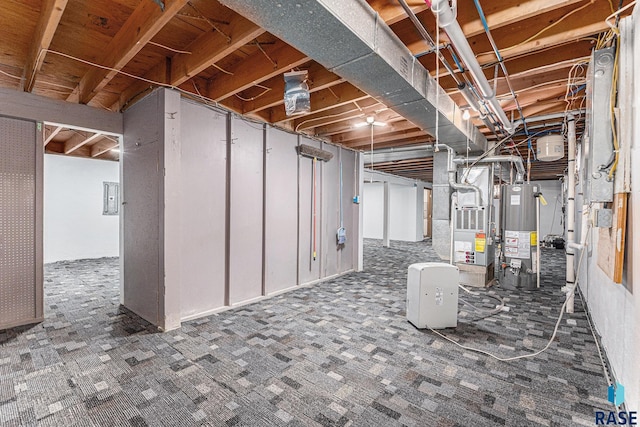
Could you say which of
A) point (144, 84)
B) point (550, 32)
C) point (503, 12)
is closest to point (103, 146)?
point (144, 84)

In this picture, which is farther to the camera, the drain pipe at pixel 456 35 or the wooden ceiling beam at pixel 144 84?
the wooden ceiling beam at pixel 144 84

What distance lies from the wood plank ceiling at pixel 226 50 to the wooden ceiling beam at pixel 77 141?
1686 millimetres

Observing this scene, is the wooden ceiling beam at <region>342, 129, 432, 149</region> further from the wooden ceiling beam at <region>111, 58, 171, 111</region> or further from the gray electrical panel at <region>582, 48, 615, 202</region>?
A: the wooden ceiling beam at <region>111, 58, 171, 111</region>

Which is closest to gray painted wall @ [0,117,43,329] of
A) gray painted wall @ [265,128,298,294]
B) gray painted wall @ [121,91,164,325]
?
gray painted wall @ [121,91,164,325]

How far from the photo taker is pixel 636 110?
4.99 feet

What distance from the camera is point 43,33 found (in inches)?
75.0

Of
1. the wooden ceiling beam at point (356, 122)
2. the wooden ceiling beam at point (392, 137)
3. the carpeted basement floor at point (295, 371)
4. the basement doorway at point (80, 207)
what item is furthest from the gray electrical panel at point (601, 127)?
the basement doorway at point (80, 207)

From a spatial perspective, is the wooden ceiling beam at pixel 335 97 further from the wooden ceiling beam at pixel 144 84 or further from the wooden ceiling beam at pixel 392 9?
the wooden ceiling beam at pixel 144 84

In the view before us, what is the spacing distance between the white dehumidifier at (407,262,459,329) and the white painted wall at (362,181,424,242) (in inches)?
309

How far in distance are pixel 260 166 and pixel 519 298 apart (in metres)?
3.79

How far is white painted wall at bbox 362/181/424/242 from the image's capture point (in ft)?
34.7

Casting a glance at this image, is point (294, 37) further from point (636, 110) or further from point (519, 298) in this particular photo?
point (519, 298)

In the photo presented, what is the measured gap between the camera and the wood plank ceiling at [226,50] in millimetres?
1892

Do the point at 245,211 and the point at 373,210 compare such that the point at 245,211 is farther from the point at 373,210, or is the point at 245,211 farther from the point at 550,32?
the point at 373,210
